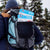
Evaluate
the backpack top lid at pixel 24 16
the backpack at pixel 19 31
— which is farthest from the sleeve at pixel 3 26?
the backpack top lid at pixel 24 16

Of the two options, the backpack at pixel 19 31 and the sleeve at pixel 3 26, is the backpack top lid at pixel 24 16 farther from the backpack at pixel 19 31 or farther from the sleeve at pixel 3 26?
the sleeve at pixel 3 26

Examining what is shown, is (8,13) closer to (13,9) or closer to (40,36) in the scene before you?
(13,9)

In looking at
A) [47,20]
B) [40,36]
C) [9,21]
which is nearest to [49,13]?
[47,20]

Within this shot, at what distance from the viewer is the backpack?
1.80 meters

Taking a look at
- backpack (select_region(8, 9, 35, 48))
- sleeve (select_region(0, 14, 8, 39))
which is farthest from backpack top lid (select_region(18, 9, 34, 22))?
sleeve (select_region(0, 14, 8, 39))

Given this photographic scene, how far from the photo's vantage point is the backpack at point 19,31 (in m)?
1.80

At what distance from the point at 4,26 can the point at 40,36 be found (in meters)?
0.54

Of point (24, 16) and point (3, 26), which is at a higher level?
point (24, 16)

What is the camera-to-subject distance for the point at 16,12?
1.88 m

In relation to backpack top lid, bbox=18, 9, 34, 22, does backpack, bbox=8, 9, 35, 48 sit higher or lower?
lower

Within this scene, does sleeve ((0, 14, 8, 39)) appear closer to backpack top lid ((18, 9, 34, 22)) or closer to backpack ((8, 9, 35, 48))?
backpack ((8, 9, 35, 48))

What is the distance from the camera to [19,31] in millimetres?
1800

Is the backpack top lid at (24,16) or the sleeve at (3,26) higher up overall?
the backpack top lid at (24,16)

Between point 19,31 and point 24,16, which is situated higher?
point 24,16
